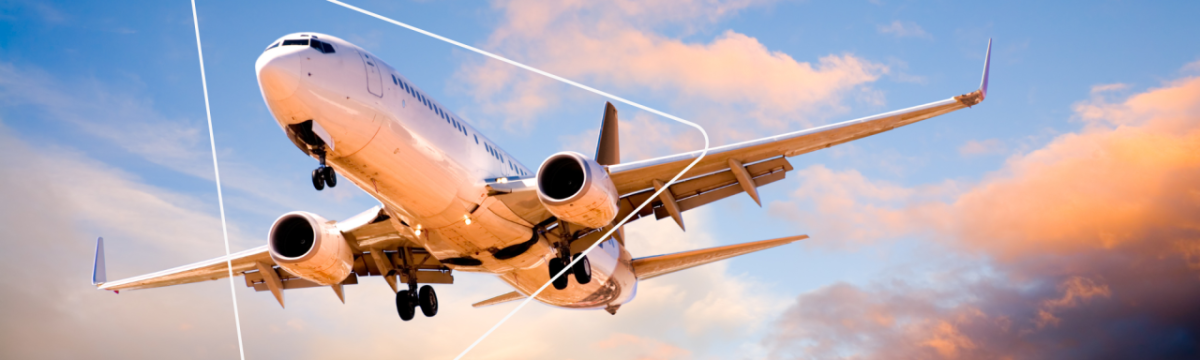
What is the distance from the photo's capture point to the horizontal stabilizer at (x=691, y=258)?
20.9 m

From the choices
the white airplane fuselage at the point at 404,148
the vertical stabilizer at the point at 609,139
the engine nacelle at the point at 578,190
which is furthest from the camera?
the vertical stabilizer at the point at 609,139

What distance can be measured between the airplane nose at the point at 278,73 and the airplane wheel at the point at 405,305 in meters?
9.60

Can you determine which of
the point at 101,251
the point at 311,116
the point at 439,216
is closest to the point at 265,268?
the point at 101,251

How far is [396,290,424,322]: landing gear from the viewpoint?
22766mm

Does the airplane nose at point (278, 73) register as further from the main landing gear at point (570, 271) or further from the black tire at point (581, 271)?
the black tire at point (581, 271)

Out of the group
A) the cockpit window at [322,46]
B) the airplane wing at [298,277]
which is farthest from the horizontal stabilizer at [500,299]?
the cockpit window at [322,46]

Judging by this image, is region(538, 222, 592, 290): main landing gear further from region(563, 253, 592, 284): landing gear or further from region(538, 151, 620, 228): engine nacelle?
region(538, 151, 620, 228): engine nacelle

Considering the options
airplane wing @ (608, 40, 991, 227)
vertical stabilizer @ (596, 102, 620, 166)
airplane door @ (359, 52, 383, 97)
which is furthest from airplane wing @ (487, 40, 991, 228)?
vertical stabilizer @ (596, 102, 620, 166)

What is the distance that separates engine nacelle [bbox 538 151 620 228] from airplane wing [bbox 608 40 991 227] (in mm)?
1257

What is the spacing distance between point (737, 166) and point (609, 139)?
8.62 m

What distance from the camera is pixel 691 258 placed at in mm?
23797

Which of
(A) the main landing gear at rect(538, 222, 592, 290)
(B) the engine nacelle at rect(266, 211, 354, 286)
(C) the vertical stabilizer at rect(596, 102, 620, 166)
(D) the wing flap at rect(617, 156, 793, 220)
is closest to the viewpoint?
(D) the wing flap at rect(617, 156, 793, 220)

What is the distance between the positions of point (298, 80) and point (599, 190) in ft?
19.7

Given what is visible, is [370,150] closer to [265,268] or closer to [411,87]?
[411,87]
